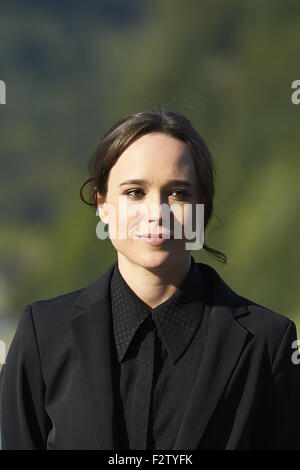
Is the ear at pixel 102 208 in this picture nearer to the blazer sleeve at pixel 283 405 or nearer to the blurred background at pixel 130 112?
the blazer sleeve at pixel 283 405

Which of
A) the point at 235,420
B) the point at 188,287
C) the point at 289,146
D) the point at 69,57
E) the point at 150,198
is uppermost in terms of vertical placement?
the point at 69,57

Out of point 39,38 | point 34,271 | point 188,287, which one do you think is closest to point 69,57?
point 39,38

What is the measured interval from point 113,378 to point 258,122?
15.4ft

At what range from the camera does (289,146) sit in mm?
5867

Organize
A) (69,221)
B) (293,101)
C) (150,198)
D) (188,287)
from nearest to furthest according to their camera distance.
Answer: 1. (150,198)
2. (188,287)
3. (293,101)
4. (69,221)

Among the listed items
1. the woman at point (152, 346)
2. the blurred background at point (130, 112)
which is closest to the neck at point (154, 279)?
the woman at point (152, 346)

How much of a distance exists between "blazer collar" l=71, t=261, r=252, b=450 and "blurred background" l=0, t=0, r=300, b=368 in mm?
3909

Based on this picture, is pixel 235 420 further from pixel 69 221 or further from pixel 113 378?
pixel 69 221

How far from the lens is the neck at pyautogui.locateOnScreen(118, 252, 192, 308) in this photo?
1573mm

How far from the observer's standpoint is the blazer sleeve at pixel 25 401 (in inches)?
62.6

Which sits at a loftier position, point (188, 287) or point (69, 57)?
point (69, 57)

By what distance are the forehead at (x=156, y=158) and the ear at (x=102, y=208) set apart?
119 millimetres

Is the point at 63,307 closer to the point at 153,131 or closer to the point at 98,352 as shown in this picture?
the point at 98,352

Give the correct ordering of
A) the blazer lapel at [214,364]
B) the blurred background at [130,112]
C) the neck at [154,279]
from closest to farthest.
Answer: the blazer lapel at [214,364], the neck at [154,279], the blurred background at [130,112]
